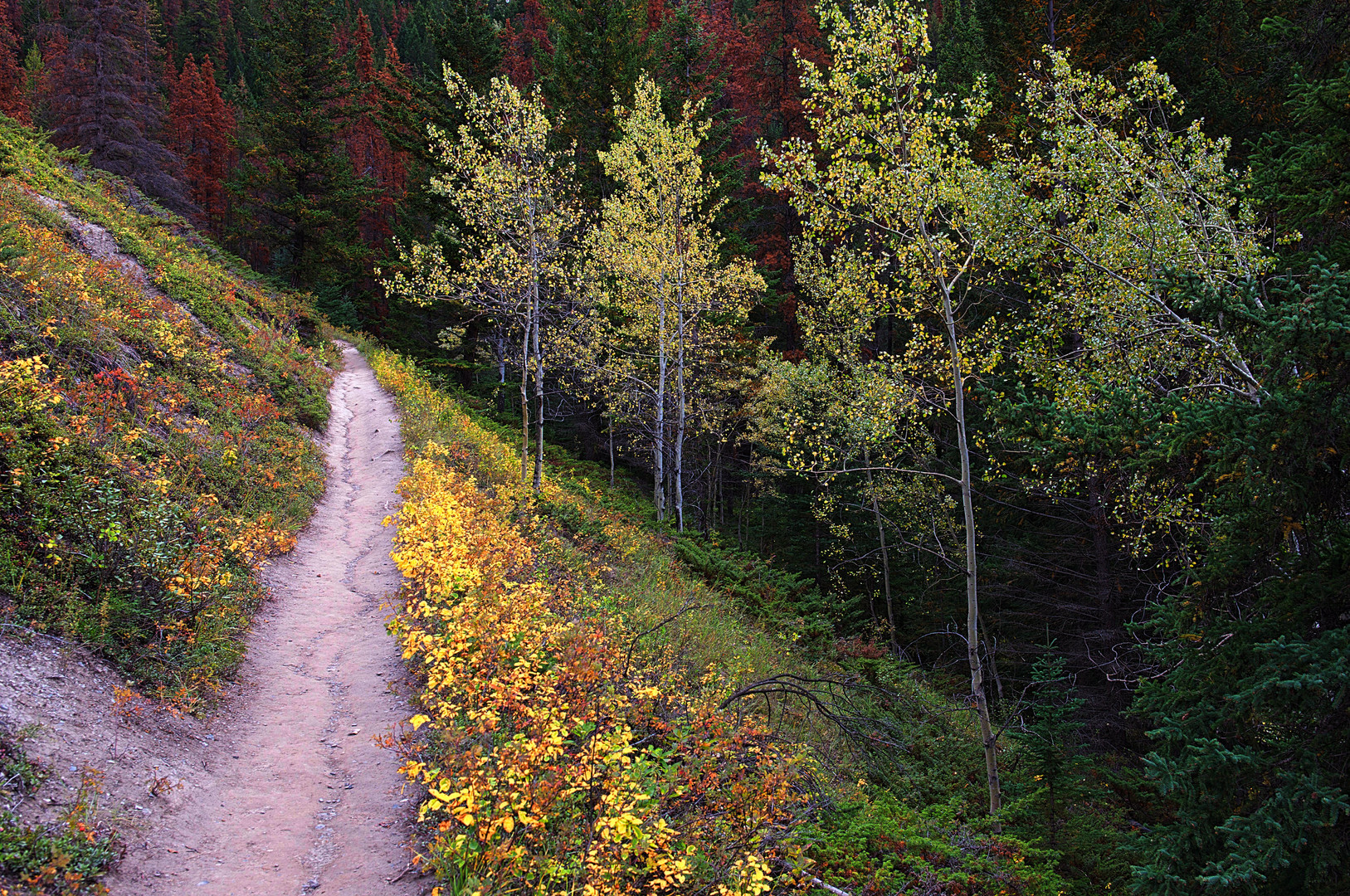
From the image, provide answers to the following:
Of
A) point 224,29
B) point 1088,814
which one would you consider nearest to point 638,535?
point 1088,814

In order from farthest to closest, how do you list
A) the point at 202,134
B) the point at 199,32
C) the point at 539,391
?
the point at 199,32 → the point at 202,134 → the point at 539,391

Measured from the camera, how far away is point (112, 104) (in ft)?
96.1

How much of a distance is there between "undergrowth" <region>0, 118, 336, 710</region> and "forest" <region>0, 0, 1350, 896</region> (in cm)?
210

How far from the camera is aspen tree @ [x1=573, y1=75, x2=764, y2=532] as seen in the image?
1811 cm

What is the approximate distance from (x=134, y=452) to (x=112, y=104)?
3224 centimetres

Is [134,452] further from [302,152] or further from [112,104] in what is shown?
[112,104]

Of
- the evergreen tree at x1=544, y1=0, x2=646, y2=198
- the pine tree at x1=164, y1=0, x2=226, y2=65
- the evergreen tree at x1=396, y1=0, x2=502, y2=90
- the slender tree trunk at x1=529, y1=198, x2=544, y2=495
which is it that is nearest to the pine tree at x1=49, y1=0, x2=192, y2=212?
the evergreen tree at x1=396, y1=0, x2=502, y2=90

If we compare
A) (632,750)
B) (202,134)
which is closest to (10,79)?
(202,134)

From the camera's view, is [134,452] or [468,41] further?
[468,41]

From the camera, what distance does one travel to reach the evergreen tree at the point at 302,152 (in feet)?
97.0

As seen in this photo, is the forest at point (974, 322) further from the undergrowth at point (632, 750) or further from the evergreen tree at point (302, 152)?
the undergrowth at point (632, 750)

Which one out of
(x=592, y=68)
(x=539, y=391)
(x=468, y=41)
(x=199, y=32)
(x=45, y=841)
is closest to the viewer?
(x=45, y=841)

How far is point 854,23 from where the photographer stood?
900 cm

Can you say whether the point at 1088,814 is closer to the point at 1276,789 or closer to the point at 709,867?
the point at 1276,789
